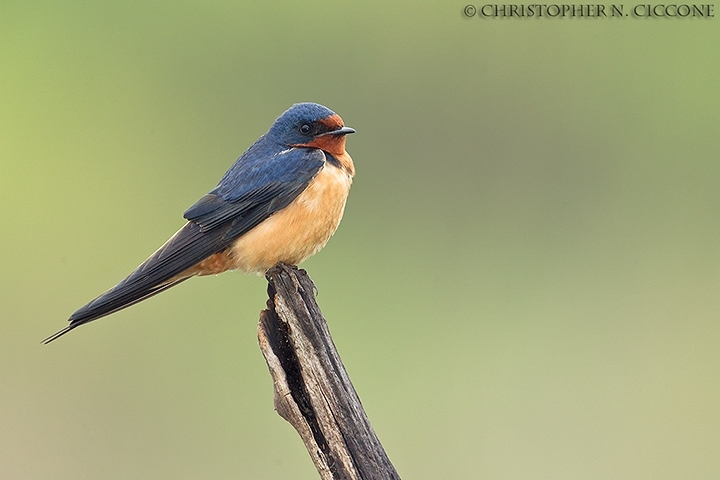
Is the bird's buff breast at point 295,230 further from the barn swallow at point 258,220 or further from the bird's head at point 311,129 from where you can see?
the bird's head at point 311,129

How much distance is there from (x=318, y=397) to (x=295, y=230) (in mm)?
1011

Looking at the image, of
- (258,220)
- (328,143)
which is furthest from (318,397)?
(328,143)

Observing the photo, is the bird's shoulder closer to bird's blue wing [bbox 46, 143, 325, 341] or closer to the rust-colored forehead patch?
bird's blue wing [bbox 46, 143, 325, 341]

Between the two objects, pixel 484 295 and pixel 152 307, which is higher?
pixel 152 307

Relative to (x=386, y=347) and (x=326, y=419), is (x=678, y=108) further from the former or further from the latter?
(x=326, y=419)

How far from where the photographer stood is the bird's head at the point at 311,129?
3713mm

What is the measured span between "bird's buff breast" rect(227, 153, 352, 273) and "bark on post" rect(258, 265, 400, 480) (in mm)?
661

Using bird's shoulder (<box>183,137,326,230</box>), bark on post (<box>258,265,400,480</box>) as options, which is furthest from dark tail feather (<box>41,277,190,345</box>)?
bark on post (<box>258,265,400,480</box>)

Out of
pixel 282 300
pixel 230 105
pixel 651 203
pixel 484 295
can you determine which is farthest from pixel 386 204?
pixel 282 300

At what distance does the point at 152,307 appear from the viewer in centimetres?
621

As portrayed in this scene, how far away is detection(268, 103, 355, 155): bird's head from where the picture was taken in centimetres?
371

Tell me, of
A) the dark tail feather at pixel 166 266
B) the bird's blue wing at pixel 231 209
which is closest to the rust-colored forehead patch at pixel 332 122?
the bird's blue wing at pixel 231 209

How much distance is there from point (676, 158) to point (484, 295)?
77.8 inches

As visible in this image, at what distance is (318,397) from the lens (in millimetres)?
2629
